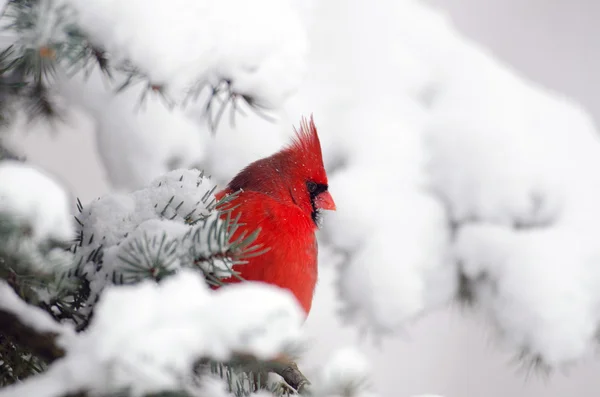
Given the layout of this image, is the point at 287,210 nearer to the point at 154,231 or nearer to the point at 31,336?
the point at 154,231

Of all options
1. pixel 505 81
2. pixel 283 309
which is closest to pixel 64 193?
pixel 283 309

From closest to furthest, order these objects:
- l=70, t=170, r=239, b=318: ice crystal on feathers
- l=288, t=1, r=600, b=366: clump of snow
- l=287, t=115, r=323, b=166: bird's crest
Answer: l=70, t=170, r=239, b=318: ice crystal on feathers
l=287, t=115, r=323, b=166: bird's crest
l=288, t=1, r=600, b=366: clump of snow

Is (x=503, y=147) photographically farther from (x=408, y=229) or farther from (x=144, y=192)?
(x=144, y=192)

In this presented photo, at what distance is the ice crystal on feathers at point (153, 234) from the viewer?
1.75 feet

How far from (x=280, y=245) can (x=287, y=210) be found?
7cm

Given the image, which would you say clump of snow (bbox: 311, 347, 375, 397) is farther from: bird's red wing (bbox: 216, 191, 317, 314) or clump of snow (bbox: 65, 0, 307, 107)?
bird's red wing (bbox: 216, 191, 317, 314)

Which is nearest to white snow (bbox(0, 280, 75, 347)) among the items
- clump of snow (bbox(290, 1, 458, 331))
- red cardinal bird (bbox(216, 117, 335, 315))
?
red cardinal bird (bbox(216, 117, 335, 315))

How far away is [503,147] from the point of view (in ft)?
6.32

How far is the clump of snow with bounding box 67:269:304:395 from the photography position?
412 mm

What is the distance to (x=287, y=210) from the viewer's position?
111cm

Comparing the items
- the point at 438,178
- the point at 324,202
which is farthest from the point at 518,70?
the point at 324,202

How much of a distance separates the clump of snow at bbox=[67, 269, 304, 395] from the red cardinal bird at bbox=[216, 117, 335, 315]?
467 mm

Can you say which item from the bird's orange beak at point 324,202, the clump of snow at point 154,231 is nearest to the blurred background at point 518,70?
the bird's orange beak at point 324,202

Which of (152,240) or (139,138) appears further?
(139,138)
